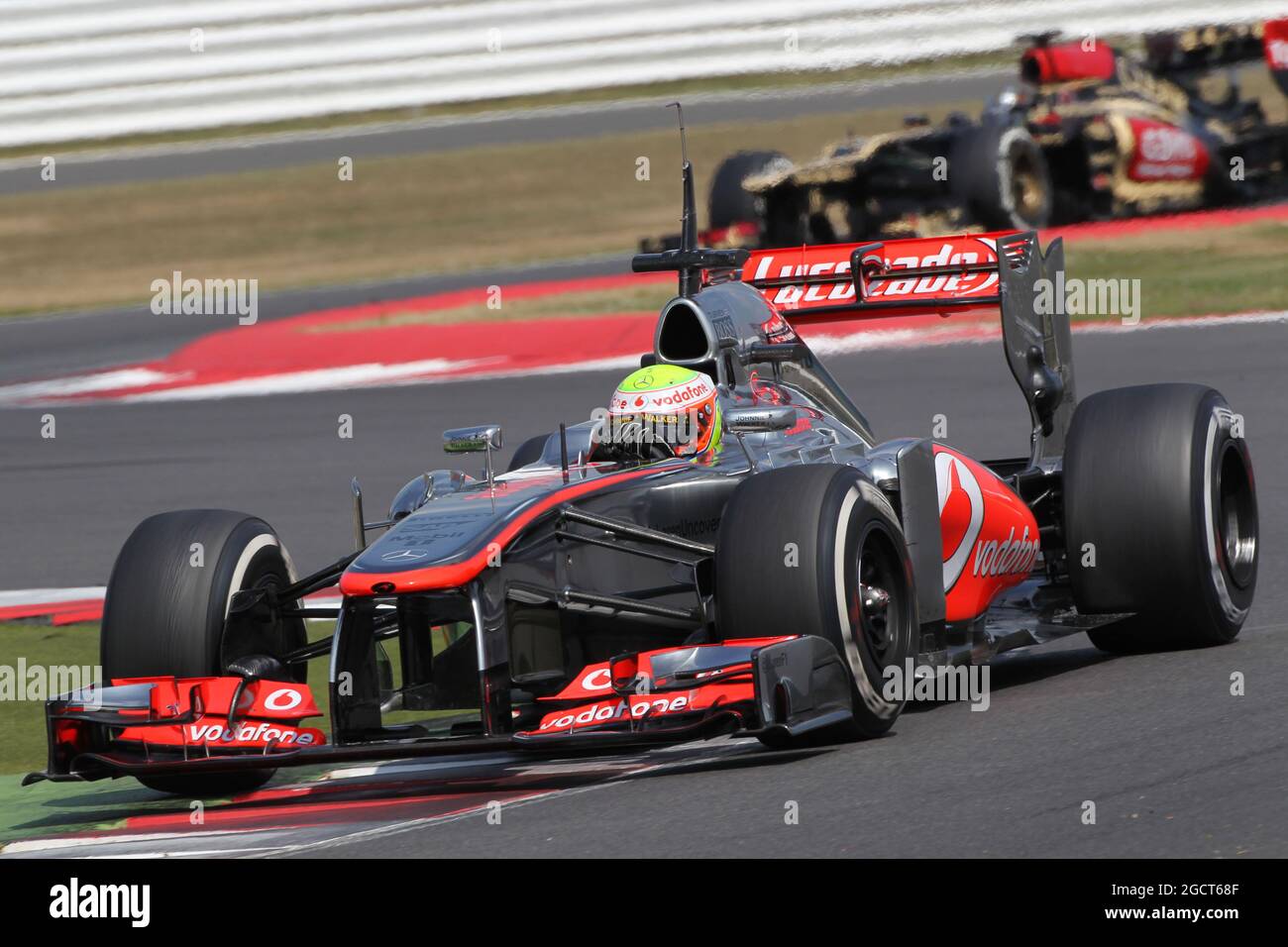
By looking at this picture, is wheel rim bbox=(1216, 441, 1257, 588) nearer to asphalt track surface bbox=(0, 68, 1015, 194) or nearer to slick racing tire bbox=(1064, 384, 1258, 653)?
slick racing tire bbox=(1064, 384, 1258, 653)

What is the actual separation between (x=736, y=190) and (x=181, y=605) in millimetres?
16569

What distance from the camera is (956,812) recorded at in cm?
581

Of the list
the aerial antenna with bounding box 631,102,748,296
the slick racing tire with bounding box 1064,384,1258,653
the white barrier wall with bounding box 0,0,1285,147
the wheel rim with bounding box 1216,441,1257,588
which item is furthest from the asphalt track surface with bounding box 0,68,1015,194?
the slick racing tire with bounding box 1064,384,1258,653

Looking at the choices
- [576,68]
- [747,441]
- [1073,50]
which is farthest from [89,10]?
[747,441]

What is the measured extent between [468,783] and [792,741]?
3.49ft

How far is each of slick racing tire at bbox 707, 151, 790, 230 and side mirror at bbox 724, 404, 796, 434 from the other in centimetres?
1533

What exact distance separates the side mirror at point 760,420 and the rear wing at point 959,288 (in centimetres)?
139

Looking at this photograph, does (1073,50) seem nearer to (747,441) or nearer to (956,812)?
(747,441)

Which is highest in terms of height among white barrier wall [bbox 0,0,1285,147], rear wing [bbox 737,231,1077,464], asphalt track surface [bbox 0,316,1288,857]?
white barrier wall [bbox 0,0,1285,147]

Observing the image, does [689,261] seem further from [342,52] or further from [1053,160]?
[342,52]

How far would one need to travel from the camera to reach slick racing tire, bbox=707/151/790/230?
75.5 ft

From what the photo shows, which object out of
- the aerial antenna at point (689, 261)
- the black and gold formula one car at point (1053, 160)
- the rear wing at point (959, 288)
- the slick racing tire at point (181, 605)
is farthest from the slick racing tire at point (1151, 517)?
the black and gold formula one car at point (1053, 160)

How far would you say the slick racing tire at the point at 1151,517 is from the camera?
793 centimetres
